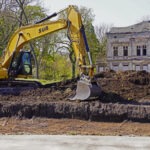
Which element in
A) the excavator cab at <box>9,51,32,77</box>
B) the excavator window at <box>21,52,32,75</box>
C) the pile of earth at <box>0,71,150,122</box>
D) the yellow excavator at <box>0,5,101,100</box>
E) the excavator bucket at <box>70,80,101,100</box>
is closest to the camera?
the pile of earth at <box>0,71,150,122</box>

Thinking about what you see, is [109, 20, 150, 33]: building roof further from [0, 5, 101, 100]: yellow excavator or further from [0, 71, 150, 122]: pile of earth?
[0, 5, 101, 100]: yellow excavator

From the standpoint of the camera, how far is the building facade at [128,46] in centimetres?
5303

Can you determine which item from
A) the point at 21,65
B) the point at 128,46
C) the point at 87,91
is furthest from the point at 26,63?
the point at 128,46

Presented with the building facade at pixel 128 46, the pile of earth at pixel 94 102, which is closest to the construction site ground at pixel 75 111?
the pile of earth at pixel 94 102

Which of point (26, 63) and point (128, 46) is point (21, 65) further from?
point (128, 46)

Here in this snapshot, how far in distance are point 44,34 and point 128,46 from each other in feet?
133

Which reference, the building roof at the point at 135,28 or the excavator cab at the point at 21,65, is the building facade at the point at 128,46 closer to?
the building roof at the point at 135,28

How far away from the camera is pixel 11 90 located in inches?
612

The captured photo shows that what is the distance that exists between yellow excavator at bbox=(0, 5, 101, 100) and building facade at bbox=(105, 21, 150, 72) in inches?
1459

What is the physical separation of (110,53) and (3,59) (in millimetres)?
39613

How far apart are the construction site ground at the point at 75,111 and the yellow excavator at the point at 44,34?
53cm

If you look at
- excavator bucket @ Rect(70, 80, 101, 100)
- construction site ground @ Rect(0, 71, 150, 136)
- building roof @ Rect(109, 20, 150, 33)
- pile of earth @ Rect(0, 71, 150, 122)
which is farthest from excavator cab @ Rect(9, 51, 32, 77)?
building roof @ Rect(109, 20, 150, 33)

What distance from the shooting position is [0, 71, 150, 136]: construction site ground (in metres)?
10.6

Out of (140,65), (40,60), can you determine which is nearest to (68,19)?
(40,60)
